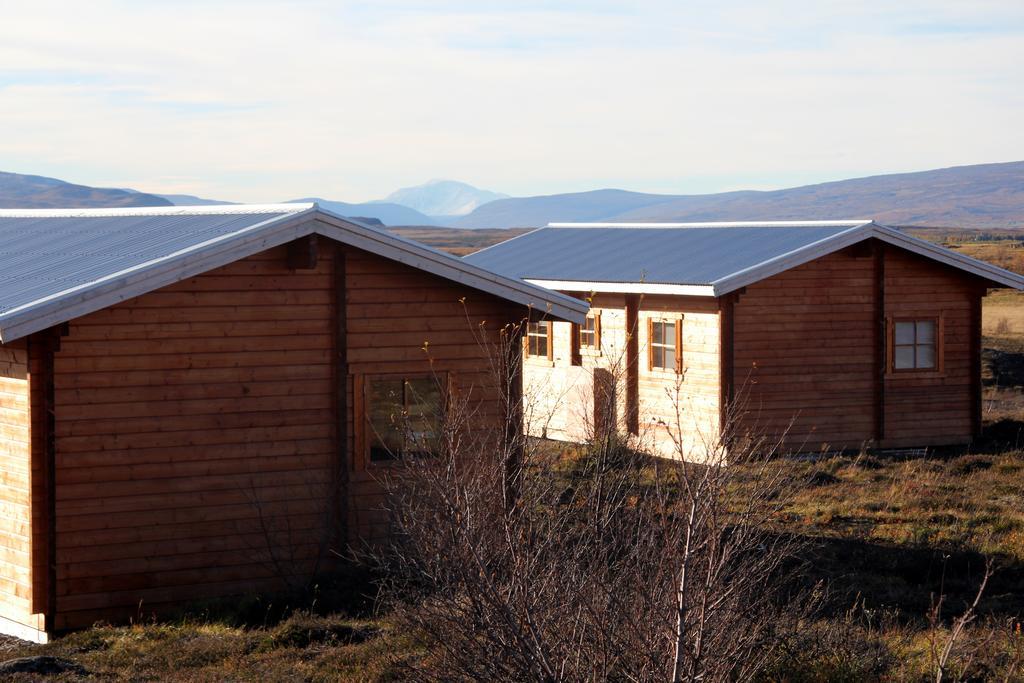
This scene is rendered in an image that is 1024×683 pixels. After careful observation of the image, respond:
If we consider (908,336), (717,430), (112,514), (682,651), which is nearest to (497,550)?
(682,651)

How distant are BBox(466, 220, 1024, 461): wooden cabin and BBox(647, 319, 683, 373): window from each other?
0.02 m

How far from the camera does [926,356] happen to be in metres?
22.6

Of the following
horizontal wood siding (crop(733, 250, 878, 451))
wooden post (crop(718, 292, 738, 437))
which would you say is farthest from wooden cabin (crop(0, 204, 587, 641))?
horizontal wood siding (crop(733, 250, 878, 451))

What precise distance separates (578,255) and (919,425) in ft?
25.3

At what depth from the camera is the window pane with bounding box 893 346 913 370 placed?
878 inches

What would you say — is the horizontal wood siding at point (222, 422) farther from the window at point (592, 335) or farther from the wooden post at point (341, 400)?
the window at point (592, 335)

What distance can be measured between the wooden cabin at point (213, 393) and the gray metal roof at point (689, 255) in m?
6.96

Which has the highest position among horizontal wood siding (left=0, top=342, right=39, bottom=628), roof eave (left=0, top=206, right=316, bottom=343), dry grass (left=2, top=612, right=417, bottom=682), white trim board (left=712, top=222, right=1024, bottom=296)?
white trim board (left=712, top=222, right=1024, bottom=296)

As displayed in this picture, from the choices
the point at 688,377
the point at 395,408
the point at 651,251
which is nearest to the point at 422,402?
the point at 395,408

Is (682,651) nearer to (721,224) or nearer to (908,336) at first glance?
(908,336)

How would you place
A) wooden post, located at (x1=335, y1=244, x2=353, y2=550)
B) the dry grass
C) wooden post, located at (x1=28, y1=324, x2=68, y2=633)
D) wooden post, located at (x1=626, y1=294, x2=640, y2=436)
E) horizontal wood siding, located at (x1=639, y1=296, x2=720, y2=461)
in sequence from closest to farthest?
the dry grass, wooden post, located at (x1=28, y1=324, x2=68, y2=633), wooden post, located at (x1=335, y1=244, x2=353, y2=550), horizontal wood siding, located at (x1=639, y1=296, x2=720, y2=461), wooden post, located at (x1=626, y1=294, x2=640, y2=436)

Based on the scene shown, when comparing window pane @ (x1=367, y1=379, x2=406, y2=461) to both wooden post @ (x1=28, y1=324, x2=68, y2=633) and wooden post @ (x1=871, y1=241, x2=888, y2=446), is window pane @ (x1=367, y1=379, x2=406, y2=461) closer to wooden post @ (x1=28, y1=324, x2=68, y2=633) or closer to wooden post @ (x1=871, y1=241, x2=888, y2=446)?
wooden post @ (x1=28, y1=324, x2=68, y2=633)

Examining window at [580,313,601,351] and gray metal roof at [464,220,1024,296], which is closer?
gray metal roof at [464,220,1024,296]

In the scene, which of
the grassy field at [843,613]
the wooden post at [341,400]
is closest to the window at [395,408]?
the wooden post at [341,400]
